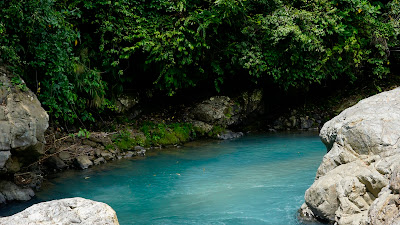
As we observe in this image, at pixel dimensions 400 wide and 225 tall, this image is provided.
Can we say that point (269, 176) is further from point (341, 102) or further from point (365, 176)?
point (341, 102)

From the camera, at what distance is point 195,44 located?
13297 mm

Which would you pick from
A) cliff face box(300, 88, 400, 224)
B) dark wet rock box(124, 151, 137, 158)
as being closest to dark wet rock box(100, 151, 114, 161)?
dark wet rock box(124, 151, 137, 158)

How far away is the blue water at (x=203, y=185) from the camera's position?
23.2 ft

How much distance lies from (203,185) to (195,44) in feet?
19.5

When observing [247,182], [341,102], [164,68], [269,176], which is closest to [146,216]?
[247,182]

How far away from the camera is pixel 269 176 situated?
937 centimetres

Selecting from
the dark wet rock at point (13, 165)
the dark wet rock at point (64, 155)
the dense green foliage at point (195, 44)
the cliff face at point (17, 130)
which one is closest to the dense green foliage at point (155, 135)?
the dense green foliage at point (195, 44)

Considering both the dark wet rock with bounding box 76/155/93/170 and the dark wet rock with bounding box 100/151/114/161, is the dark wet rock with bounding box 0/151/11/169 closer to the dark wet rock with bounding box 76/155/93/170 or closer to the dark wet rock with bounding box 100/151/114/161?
the dark wet rock with bounding box 76/155/93/170

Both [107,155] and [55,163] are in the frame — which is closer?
[55,163]

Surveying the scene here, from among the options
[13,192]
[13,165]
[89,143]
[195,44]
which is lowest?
[13,192]

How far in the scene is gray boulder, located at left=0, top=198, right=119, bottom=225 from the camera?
3100 millimetres

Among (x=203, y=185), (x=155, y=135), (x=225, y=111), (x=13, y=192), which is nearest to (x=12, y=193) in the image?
(x=13, y=192)

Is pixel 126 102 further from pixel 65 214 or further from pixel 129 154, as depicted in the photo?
pixel 65 214

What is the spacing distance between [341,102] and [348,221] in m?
13.4
